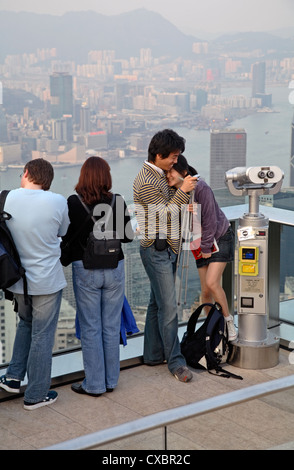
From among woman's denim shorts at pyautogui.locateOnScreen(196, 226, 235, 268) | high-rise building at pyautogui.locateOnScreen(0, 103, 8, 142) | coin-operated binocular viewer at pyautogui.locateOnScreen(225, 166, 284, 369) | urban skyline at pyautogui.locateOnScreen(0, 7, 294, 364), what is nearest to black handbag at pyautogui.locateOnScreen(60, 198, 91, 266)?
woman's denim shorts at pyautogui.locateOnScreen(196, 226, 235, 268)

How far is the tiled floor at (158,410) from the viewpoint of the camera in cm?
158

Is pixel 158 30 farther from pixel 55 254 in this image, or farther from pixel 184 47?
pixel 55 254

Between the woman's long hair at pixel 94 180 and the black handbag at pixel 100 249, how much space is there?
60 millimetres

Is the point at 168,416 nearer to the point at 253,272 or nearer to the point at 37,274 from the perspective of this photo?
the point at 37,274

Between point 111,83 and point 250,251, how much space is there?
3015 centimetres

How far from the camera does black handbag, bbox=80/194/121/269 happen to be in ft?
10.4

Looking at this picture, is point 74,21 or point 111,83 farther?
point 74,21

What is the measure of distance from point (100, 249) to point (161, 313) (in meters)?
0.63

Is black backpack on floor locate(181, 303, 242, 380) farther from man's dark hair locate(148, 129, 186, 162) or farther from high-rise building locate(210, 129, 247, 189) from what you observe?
high-rise building locate(210, 129, 247, 189)

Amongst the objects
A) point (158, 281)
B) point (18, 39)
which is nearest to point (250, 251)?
point (158, 281)

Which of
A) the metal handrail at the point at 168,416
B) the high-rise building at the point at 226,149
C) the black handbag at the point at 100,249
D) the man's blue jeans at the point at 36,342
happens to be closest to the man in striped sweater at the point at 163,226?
the black handbag at the point at 100,249

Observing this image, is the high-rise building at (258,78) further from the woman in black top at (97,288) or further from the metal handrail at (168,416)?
the metal handrail at (168,416)

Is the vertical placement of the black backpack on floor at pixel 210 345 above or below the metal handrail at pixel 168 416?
below
